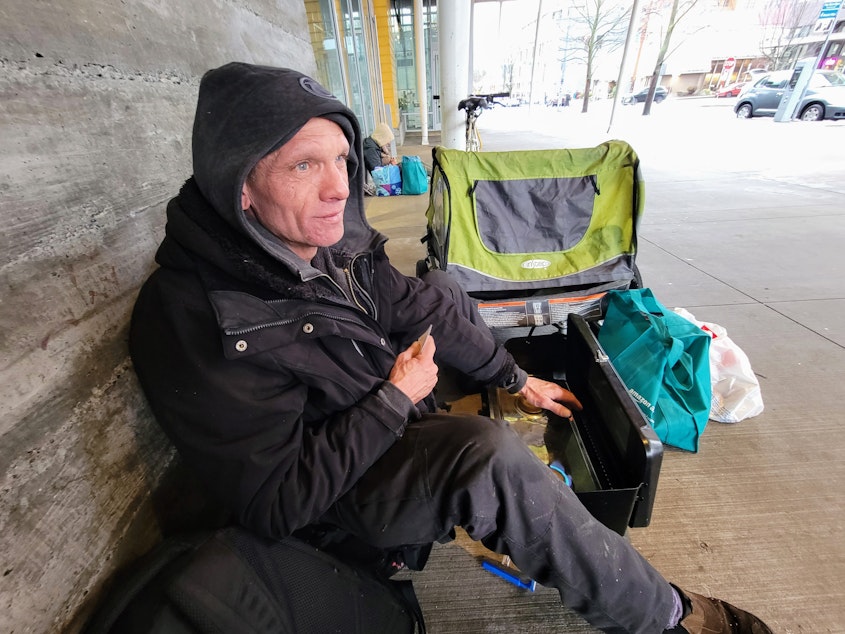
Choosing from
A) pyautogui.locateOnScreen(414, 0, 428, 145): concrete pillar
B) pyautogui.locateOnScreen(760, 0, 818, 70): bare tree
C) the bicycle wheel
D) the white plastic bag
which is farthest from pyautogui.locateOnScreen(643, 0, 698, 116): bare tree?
the white plastic bag

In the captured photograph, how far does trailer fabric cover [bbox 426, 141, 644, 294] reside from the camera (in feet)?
8.09

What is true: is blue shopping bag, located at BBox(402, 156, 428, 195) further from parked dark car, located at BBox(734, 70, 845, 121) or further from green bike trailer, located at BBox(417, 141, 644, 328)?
parked dark car, located at BBox(734, 70, 845, 121)

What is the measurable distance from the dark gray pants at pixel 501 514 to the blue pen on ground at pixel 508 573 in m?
0.26

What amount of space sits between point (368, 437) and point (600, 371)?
39.5 inches

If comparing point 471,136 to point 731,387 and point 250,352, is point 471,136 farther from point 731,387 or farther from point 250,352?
point 250,352

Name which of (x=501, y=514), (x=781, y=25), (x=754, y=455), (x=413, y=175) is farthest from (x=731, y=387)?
(x=781, y=25)

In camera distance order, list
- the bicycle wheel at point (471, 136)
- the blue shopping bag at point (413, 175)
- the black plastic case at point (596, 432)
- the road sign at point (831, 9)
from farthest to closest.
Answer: the road sign at point (831, 9) → the blue shopping bag at point (413, 175) → the bicycle wheel at point (471, 136) → the black plastic case at point (596, 432)

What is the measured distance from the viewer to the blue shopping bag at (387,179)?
6.77 meters

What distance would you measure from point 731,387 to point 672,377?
0.45m

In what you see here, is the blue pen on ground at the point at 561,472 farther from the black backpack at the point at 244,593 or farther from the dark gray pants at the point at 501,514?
the black backpack at the point at 244,593

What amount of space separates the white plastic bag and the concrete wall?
7.36 feet

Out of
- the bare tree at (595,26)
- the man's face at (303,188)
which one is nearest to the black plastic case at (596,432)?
the man's face at (303,188)

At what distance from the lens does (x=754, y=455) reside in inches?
71.4

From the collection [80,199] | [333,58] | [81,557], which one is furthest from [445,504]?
[333,58]
